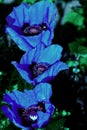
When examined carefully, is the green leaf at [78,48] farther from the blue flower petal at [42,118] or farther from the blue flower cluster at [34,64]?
the blue flower petal at [42,118]

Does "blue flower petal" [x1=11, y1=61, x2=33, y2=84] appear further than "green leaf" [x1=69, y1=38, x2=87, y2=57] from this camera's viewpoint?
No

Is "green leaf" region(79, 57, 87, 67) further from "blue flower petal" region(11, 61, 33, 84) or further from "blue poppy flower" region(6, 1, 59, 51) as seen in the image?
"blue flower petal" region(11, 61, 33, 84)

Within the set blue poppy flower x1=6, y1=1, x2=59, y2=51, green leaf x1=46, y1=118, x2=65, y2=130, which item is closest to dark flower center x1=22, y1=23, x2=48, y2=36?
blue poppy flower x1=6, y1=1, x2=59, y2=51

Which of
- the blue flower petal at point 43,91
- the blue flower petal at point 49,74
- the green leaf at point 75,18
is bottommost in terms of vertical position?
the green leaf at point 75,18

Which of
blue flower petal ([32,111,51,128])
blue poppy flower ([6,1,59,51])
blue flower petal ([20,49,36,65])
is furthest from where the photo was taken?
blue poppy flower ([6,1,59,51])

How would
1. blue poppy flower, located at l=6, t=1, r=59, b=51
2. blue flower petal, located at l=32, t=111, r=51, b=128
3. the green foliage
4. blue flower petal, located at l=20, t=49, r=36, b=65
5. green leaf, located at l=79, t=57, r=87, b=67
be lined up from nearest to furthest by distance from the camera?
1. blue flower petal, located at l=32, t=111, r=51, b=128
2. blue flower petal, located at l=20, t=49, r=36, b=65
3. blue poppy flower, located at l=6, t=1, r=59, b=51
4. green leaf, located at l=79, t=57, r=87, b=67
5. the green foliage

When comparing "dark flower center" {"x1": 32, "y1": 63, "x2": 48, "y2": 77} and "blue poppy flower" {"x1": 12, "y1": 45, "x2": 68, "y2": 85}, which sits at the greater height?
"blue poppy flower" {"x1": 12, "y1": 45, "x2": 68, "y2": 85}

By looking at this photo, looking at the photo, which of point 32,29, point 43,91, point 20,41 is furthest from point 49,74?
point 32,29

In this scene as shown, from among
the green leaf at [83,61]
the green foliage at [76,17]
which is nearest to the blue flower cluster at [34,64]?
the green leaf at [83,61]
